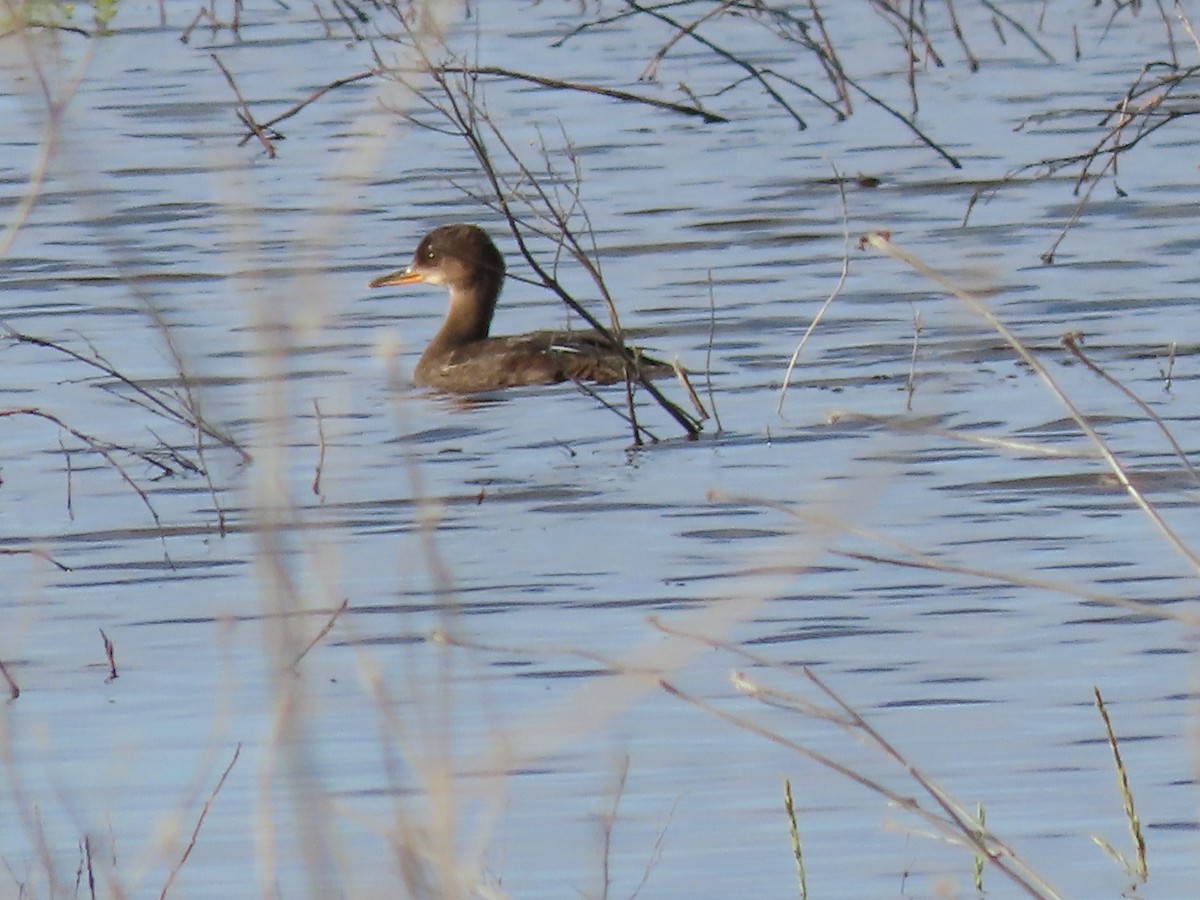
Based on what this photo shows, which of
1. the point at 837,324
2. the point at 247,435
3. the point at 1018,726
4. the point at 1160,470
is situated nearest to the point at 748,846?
the point at 1018,726

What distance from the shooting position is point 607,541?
8492 mm

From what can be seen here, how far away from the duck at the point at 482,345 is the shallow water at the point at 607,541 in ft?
0.43

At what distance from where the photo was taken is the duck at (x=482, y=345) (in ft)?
36.8

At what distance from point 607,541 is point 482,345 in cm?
337

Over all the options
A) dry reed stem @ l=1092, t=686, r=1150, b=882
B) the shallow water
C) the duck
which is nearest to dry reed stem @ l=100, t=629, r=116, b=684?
the shallow water

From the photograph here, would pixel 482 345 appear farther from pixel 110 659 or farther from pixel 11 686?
pixel 11 686

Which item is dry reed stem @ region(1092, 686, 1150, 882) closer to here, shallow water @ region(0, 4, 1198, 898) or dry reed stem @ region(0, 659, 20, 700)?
shallow water @ region(0, 4, 1198, 898)

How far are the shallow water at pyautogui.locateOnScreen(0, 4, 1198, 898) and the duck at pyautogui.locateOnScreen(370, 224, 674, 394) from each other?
13cm

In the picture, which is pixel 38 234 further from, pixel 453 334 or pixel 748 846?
pixel 748 846

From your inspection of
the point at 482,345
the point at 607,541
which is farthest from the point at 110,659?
the point at 482,345

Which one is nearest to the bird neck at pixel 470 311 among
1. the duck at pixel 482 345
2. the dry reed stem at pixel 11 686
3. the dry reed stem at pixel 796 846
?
the duck at pixel 482 345

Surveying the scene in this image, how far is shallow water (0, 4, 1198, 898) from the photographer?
4.63 metres

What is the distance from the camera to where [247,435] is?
10.2 m

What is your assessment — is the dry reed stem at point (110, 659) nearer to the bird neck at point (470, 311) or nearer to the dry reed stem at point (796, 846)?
the dry reed stem at point (796, 846)
